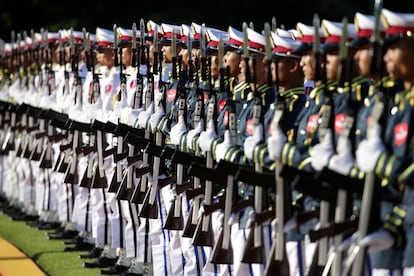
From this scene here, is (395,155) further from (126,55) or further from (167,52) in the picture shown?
(126,55)

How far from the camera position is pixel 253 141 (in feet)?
23.6

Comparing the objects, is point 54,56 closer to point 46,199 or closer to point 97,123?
point 46,199

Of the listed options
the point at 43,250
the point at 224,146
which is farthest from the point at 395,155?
the point at 43,250

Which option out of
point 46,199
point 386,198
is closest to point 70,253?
point 46,199

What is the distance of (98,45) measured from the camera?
1159 centimetres

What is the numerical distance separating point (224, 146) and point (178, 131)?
1.17m

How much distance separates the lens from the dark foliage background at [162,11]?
114 feet

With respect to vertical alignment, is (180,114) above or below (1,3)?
below

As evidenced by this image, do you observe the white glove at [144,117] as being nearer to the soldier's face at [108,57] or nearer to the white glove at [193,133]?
the white glove at [193,133]

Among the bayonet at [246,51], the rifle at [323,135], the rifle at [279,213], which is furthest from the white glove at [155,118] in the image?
the rifle at [323,135]

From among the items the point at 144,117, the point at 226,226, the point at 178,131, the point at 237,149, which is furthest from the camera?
the point at 144,117

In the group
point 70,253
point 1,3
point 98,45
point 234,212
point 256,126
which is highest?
point 1,3

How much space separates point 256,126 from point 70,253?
5.02 m

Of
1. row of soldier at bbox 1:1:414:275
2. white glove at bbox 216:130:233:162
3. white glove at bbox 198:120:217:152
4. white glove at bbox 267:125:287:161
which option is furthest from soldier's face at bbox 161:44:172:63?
white glove at bbox 267:125:287:161
